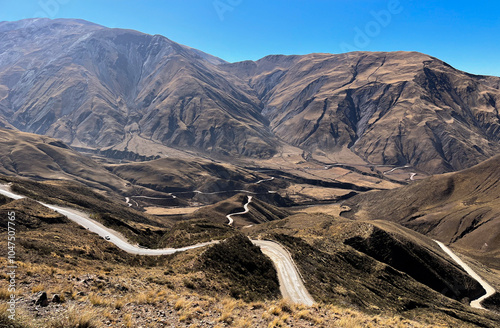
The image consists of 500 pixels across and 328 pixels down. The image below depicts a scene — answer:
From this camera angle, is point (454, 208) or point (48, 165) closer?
point (454, 208)

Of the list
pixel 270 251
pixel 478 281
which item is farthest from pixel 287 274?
pixel 478 281

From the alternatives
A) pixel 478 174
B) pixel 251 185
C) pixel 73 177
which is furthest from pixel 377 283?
pixel 73 177

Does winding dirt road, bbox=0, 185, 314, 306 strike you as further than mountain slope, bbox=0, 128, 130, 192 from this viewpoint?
No

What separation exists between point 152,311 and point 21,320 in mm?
7235

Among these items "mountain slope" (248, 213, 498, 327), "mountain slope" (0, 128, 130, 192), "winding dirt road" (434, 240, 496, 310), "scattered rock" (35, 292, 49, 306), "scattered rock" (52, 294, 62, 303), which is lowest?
"mountain slope" (0, 128, 130, 192)

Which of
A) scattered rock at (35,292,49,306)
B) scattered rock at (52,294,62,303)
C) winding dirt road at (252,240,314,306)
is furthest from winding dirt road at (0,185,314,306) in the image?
scattered rock at (35,292,49,306)

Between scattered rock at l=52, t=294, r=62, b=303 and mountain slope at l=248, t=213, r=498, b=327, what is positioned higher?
scattered rock at l=52, t=294, r=62, b=303

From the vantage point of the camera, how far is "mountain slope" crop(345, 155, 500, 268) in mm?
86494

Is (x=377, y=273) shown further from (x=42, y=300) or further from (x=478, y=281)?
(x=42, y=300)

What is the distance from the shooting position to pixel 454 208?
356 ft

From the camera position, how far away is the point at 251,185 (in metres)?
180

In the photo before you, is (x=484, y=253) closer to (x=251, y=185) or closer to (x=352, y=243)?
(x=352, y=243)

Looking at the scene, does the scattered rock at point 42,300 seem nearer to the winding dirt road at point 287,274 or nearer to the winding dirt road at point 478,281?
the winding dirt road at point 287,274

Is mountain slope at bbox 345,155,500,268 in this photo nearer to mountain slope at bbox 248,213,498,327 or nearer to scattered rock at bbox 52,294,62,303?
mountain slope at bbox 248,213,498,327
